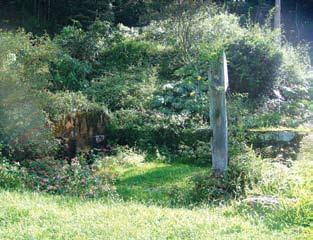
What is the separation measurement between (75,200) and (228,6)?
15209 millimetres

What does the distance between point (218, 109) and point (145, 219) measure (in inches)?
Result: 108

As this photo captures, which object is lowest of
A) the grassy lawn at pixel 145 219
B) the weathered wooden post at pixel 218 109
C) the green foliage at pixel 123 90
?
the grassy lawn at pixel 145 219

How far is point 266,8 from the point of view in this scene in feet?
69.9

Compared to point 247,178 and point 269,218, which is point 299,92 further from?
point 269,218

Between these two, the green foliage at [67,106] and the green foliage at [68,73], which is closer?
the green foliage at [67,106]

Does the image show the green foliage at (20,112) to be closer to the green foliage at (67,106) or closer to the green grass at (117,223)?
the green foliage at (67,106)

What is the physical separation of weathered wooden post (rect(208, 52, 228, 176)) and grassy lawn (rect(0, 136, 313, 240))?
99 cm

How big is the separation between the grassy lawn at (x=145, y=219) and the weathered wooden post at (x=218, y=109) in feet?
3.25

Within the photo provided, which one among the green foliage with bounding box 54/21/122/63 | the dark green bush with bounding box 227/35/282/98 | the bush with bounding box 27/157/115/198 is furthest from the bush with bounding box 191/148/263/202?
the green foliage with bounding box 54/21/122/63

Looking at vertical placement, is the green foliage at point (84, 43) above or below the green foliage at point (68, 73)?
above

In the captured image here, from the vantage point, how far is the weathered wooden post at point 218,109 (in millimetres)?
7004

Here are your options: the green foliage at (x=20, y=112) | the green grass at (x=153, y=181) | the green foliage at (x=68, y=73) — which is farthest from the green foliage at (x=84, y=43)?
the green grass at (x=153, y=181)

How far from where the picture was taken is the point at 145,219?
4.77m

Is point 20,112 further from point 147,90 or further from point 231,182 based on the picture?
point 147,90
